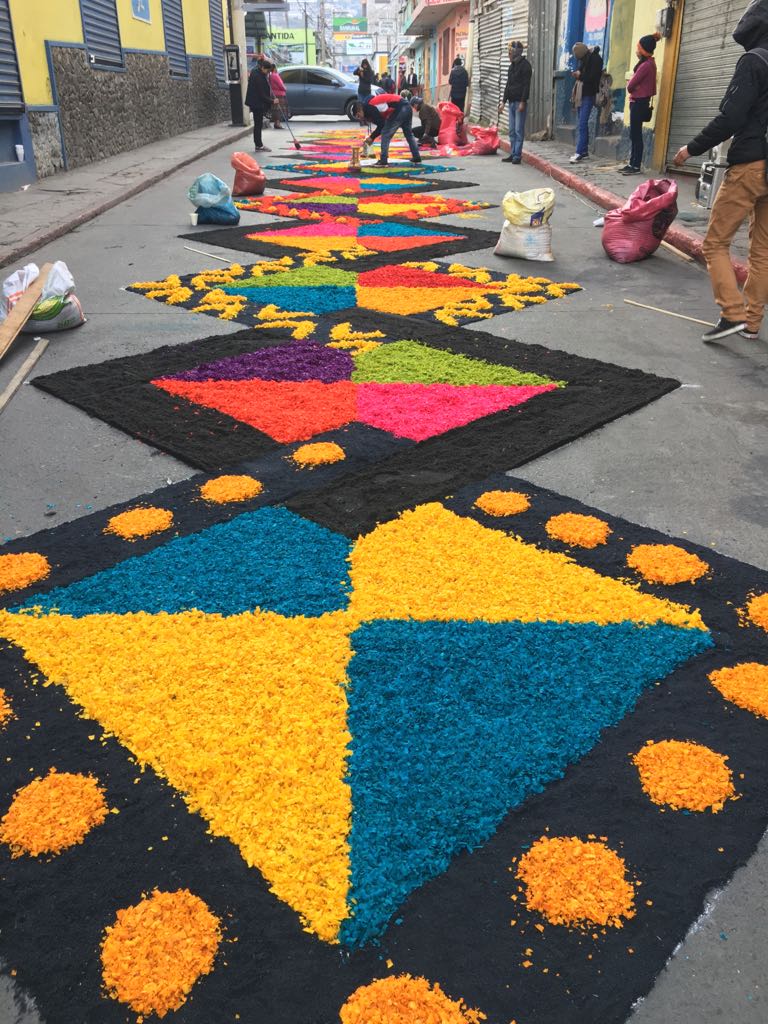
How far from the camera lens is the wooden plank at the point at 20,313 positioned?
490cm

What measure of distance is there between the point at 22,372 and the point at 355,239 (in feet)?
15.5

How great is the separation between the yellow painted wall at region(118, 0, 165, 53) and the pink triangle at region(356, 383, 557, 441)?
1614 cm

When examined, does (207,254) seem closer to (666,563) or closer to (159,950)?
(666,563)

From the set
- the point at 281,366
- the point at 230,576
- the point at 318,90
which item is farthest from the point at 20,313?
the point at 318,90

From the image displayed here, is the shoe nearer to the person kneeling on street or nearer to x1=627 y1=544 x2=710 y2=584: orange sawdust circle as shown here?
x1=627 y1=544 x2=710 y2=584: orange sawdust circle

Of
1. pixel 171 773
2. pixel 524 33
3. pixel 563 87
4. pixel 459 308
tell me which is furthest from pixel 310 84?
pixel 171 773

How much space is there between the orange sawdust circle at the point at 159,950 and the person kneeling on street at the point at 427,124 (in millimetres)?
19997

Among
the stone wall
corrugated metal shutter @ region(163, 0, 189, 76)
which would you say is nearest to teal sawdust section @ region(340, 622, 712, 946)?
the stone wall

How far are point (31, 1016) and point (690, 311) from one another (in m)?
5.99

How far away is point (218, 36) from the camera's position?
25625 millimetres

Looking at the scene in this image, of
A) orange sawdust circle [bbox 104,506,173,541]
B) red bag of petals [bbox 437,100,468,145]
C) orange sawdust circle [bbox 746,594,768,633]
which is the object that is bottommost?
orange sawdust circle [bbox 746,594,768,633]

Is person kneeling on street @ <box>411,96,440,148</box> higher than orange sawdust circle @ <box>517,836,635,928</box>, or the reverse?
person kneeling on street @ <box>411,96,440,148</box>

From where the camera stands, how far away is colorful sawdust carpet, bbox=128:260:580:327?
5.94m

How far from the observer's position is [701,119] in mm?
11523
